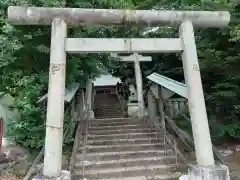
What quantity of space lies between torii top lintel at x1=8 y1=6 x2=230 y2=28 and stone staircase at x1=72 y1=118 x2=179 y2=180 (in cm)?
314

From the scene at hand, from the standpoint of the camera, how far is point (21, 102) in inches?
265

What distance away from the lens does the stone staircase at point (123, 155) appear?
6199 millimetres

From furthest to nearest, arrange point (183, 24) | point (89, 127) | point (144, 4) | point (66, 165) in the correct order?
point (89, 127)
point (144, 4)
point (66, 165)
point (183, 24)

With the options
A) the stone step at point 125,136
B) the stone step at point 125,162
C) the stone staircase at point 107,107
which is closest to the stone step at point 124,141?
the stone step at point 125,136

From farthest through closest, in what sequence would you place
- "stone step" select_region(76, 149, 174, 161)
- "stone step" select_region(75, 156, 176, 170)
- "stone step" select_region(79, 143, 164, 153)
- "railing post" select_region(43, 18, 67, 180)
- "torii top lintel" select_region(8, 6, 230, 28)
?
1. "stone step" select_region(79, 143, 164, 153)
2. "stone step" select_region(76, 149, 174, 161)
3. "stone step" select_region(75, 156, 176, 170)
4. "torii top lintel" select_region(8, 6, 230, 28)
5. "railing post" select_region(43, 18, 67, 180)

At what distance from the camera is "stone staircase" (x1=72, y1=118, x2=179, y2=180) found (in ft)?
20.3

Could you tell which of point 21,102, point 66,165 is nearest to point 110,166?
point 66,165

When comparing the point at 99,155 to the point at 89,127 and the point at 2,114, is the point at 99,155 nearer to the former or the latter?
the point at 89,127

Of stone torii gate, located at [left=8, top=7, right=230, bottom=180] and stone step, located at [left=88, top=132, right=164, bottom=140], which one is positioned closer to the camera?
stone torii gate, located at [left=8, top=7, right=230, bottom=180]

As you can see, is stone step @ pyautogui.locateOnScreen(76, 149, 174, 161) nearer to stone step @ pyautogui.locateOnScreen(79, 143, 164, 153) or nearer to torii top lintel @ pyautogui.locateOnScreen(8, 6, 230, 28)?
stone step @ pyautogui.locateOnScreen(79, 143, 164, 153)

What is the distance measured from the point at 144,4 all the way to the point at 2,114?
16.4ft

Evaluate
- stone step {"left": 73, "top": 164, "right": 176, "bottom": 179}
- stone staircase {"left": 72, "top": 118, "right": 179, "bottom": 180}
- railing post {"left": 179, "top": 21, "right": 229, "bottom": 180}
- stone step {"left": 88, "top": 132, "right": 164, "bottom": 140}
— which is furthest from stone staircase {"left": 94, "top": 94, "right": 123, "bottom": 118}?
railing post {"left": 179, "top": 21, "right": 229, "bottom": 180}

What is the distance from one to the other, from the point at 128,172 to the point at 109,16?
3.50m

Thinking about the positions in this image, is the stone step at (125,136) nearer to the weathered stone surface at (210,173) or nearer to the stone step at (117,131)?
the stone step at (117,131)
